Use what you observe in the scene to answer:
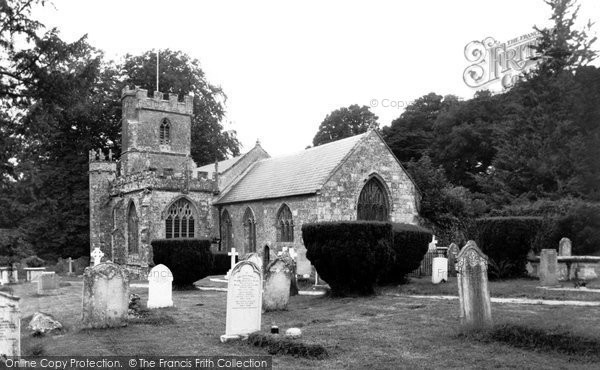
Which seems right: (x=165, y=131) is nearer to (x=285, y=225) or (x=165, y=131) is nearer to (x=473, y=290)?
(x=285, y=225)

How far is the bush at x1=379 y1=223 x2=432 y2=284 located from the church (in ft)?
13.7

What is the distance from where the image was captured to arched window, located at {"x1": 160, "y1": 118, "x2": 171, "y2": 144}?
3762 centimetres

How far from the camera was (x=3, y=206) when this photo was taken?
21.1 meters

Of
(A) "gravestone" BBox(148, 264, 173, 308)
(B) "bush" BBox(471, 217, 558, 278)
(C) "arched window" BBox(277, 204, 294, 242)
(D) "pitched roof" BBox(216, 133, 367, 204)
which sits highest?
(D) "pitched roof" BBox(216, 133, 367, 204)

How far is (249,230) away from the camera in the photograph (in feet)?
97.8


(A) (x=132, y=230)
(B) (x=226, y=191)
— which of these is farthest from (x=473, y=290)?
(A) (x=132, y=230)

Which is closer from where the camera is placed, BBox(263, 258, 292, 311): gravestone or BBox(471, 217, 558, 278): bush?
BBox(263, 258, 292, 311): gravestone

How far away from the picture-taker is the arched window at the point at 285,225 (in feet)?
86.9

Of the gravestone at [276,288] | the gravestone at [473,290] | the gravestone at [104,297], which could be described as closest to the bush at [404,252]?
the gravestone at [276,288]

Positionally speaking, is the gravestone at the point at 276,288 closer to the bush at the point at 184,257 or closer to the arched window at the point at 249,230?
the bush at the point at 184,257

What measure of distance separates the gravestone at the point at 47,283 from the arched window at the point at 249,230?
967 cm

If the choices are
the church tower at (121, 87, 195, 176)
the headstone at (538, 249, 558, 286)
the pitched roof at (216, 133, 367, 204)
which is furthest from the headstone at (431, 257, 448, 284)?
the church tower at (121, 87, 195, 176)

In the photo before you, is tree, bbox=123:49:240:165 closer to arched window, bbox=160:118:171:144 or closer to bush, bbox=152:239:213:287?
arched window, bbox=160:118:171:144

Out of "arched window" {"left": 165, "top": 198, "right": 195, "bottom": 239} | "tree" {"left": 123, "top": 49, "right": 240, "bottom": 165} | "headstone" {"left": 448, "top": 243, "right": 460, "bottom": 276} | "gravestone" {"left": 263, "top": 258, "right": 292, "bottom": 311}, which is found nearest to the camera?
"gravestone" {"left": 263, "top": 258, "right": 292, "bottom": 311}
